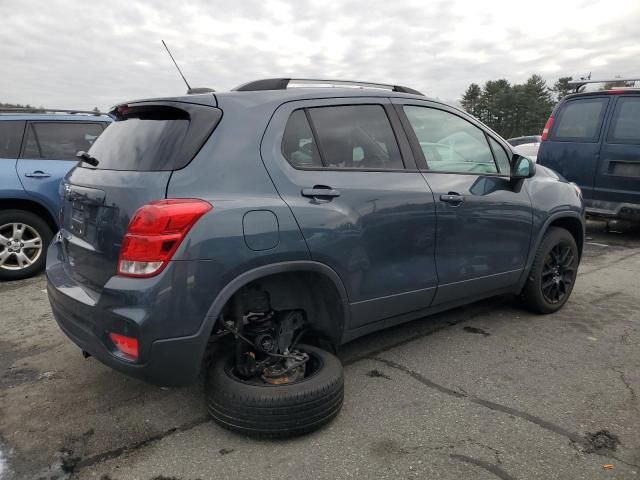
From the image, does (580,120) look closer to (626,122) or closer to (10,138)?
(626,122)

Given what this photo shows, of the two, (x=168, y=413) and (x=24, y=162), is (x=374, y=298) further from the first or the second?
(x=24, y=162)

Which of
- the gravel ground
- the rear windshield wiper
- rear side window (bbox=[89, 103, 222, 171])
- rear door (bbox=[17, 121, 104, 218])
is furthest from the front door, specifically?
rear door (bbox=[17, 121, 104, 218])

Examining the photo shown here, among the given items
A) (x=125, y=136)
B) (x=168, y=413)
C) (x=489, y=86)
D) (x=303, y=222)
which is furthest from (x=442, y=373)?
(x=489, y=86)

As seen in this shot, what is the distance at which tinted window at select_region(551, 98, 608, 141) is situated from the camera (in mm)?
7469

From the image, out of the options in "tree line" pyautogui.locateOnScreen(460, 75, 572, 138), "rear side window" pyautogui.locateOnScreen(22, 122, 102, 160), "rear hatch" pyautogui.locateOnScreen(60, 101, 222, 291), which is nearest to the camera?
"rear hatch" pyautogui.locateOnScreen(60, 101, 222, 291)

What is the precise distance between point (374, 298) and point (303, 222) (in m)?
0.72

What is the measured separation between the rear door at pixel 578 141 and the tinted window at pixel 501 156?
13.8ft

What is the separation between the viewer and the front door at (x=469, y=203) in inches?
134

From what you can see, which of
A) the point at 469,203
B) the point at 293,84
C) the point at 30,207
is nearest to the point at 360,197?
the point at 293,84

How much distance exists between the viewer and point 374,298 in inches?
122

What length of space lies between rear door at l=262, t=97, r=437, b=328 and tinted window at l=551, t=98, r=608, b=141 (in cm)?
545

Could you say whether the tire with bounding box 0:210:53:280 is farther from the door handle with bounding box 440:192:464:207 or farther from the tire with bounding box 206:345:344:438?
the door handle with bounding box 440:192:464:207

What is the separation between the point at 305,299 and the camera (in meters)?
2.96

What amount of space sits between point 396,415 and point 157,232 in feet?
5.28
